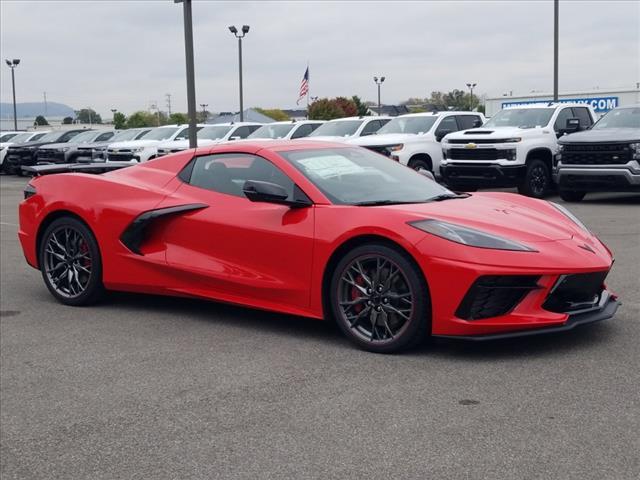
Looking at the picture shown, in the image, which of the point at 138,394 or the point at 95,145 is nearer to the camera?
the point at 138,394

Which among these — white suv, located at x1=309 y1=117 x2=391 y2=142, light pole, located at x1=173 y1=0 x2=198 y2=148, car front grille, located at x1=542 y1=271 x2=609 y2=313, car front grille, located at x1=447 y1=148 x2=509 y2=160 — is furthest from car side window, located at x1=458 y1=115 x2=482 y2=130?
car front grille, located at x1=542 y1=271 x2=609 y2=313

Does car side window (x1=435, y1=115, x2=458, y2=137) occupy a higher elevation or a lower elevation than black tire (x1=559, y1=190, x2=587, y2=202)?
higher

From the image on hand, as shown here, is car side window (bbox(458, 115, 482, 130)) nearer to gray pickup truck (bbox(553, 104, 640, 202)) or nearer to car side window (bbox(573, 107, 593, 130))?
car side window (bbox(573, 107, 593, 130))

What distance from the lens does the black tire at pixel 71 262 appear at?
6.88 meters

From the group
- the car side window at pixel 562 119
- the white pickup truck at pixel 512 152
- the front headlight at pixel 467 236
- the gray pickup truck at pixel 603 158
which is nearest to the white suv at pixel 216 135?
the white pickup truck at pixel 512 152

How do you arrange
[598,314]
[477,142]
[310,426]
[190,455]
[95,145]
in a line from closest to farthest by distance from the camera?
[190,455] → [310,426] → [598,314] → [477,142] → [95,145]

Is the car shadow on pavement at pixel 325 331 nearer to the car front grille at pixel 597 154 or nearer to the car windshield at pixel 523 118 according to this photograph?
the car front grille at pixel 597 154

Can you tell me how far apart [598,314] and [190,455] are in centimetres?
277

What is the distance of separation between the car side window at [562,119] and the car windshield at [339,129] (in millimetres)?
5286

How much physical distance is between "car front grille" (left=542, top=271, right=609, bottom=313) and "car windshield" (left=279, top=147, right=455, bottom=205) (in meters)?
1.19

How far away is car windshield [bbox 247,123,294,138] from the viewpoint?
23.4 meters

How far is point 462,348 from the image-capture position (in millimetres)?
5426

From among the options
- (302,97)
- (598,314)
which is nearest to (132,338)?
(598,314)

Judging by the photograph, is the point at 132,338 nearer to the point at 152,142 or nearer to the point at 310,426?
the point at 310,426
